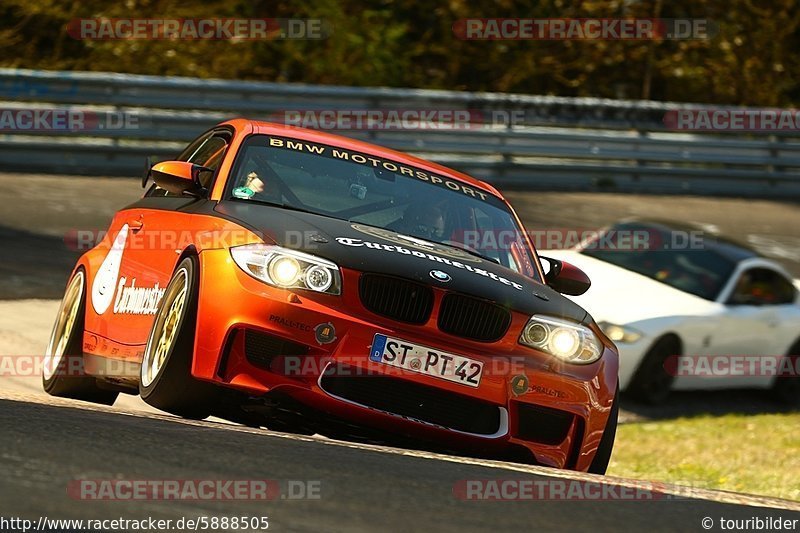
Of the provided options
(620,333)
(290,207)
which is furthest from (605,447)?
(620,333)

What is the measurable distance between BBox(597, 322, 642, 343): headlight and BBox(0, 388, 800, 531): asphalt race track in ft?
18.6

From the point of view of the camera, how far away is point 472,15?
880 inches

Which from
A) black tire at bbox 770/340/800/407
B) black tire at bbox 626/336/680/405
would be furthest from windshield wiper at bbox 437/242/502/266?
black tire at bbox 770/340/800/407

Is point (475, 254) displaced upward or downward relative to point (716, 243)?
upward

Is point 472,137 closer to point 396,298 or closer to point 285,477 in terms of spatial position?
point 396,298

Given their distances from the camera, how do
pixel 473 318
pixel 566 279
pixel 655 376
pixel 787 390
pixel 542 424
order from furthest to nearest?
pixel 787 390, pixel 655 376, pixel 566 279, pixel 542 424, pixel 473 318

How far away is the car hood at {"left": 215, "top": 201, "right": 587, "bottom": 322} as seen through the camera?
19.3 ft

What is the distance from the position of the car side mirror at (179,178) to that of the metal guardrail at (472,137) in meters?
9.83

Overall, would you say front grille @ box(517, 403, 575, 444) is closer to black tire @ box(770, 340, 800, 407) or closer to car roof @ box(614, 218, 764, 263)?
car roof @ box(614, 218, 764, 263)

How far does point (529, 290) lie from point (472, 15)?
1648 centimetres

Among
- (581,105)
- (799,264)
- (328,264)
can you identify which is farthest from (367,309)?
(581,105)

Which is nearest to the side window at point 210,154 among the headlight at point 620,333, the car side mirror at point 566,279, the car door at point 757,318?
the car side mirror at point 566,279

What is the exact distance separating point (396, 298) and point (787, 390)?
7.81m

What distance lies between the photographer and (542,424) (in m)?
6.12
